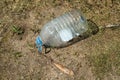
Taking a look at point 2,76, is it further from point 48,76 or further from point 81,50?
point 81,50

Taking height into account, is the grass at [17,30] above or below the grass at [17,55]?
above

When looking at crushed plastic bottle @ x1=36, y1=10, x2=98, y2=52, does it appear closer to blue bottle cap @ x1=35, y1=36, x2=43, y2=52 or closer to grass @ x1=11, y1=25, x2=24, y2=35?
blue bottle cap @ x1=35, y1=36, x2=43, y2=52

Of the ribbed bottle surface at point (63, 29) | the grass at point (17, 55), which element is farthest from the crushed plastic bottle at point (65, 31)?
the grass at point (17, 55)

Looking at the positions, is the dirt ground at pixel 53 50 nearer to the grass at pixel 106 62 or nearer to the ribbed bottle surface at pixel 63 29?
the grass at pixel 106 62

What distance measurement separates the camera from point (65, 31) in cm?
399

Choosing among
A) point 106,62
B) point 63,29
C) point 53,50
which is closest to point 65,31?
point 63,29

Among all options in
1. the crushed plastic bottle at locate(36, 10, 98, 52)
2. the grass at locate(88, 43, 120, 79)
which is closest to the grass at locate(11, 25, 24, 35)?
the crushed plastic bottle at locate(36, 10, 98, 52)

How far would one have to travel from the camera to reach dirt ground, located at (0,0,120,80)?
12.5 ft

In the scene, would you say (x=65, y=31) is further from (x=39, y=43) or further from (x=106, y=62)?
(x=106, y=62)

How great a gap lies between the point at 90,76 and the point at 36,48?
0.72m

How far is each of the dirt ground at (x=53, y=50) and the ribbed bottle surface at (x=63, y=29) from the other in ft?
0.36

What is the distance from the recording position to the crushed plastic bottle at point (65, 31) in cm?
395

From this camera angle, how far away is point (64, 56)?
394 centimetres

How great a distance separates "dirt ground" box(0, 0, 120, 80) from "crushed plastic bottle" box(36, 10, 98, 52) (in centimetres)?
8
